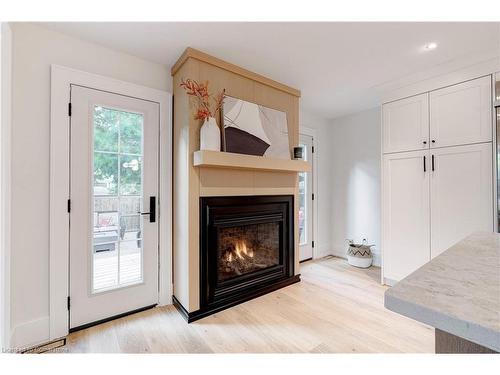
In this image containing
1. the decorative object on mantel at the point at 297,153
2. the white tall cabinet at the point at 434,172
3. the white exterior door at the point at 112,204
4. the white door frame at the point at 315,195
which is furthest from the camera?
the white door frame at the point at 315,195

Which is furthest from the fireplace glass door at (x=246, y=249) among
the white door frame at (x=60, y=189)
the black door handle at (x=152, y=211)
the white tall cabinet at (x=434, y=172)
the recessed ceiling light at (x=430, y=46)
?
the recessed ceiling light at (x=430, y=46)

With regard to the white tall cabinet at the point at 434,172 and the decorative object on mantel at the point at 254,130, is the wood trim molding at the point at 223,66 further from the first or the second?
the white tall cabinet at the point at 434,172

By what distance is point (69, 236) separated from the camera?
186cm

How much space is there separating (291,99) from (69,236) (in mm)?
2556

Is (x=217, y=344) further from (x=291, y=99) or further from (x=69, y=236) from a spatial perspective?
(x=291, y=99)

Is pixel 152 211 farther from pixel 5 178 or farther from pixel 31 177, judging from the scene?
pixel 5 178

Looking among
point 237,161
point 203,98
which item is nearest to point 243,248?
point 237,161

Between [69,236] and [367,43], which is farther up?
[367,43]

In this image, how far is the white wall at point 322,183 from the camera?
3.86 m

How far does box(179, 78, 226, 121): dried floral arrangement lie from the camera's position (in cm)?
205

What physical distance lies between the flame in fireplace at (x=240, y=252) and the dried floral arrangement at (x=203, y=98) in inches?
50.6
